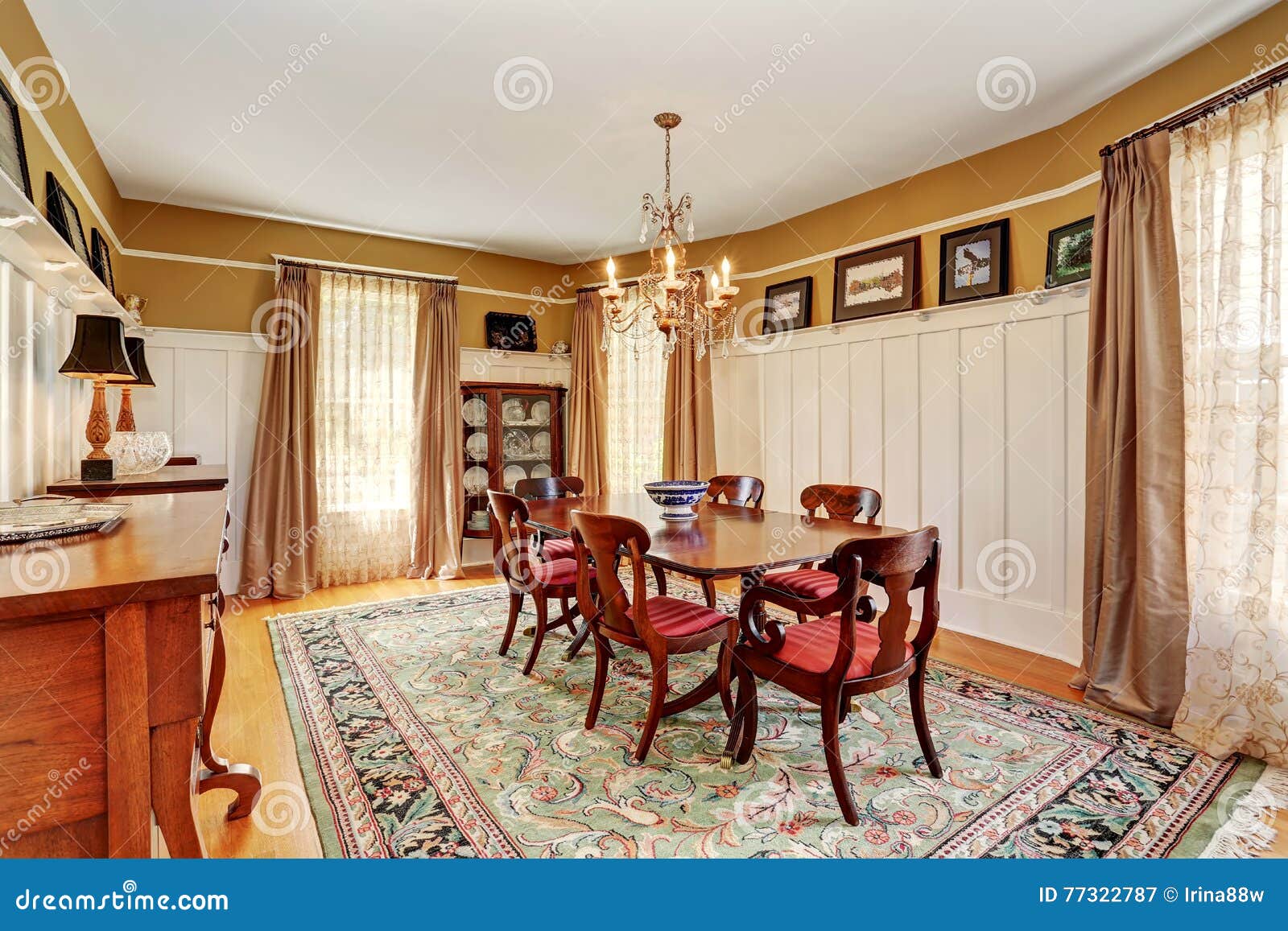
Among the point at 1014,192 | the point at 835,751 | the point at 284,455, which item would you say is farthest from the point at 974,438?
the point at 284,455

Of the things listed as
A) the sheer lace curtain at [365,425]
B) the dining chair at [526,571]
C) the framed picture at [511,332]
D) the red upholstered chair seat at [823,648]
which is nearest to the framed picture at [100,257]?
the sheer lace curtain at [365,425]

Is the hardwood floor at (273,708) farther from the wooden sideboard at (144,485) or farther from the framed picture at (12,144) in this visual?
the framed picture at (12,144)

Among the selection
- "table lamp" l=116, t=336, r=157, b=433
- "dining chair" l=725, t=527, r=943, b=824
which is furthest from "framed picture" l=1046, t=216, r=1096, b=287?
"table lamp" l=116, t=336, r=157, b=433

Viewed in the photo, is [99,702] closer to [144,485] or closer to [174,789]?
[174,789]

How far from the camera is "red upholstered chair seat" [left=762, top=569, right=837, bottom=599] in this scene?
279cm

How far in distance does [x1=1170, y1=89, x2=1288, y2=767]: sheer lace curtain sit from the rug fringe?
0.56 ft

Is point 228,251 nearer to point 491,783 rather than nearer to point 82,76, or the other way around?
point 82,76

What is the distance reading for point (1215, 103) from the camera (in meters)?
2.29

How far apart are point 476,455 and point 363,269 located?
1658mm

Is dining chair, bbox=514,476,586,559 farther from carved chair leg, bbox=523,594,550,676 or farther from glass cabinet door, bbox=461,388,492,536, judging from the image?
glass cabinet door, bbox=461,388,492,536

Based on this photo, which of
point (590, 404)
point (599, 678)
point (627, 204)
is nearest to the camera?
point (599, 678)

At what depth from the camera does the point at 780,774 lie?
2078 mm

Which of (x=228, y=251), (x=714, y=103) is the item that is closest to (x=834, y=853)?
(x=714, y=103)

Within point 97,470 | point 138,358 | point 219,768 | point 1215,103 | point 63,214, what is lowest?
point 219,768
